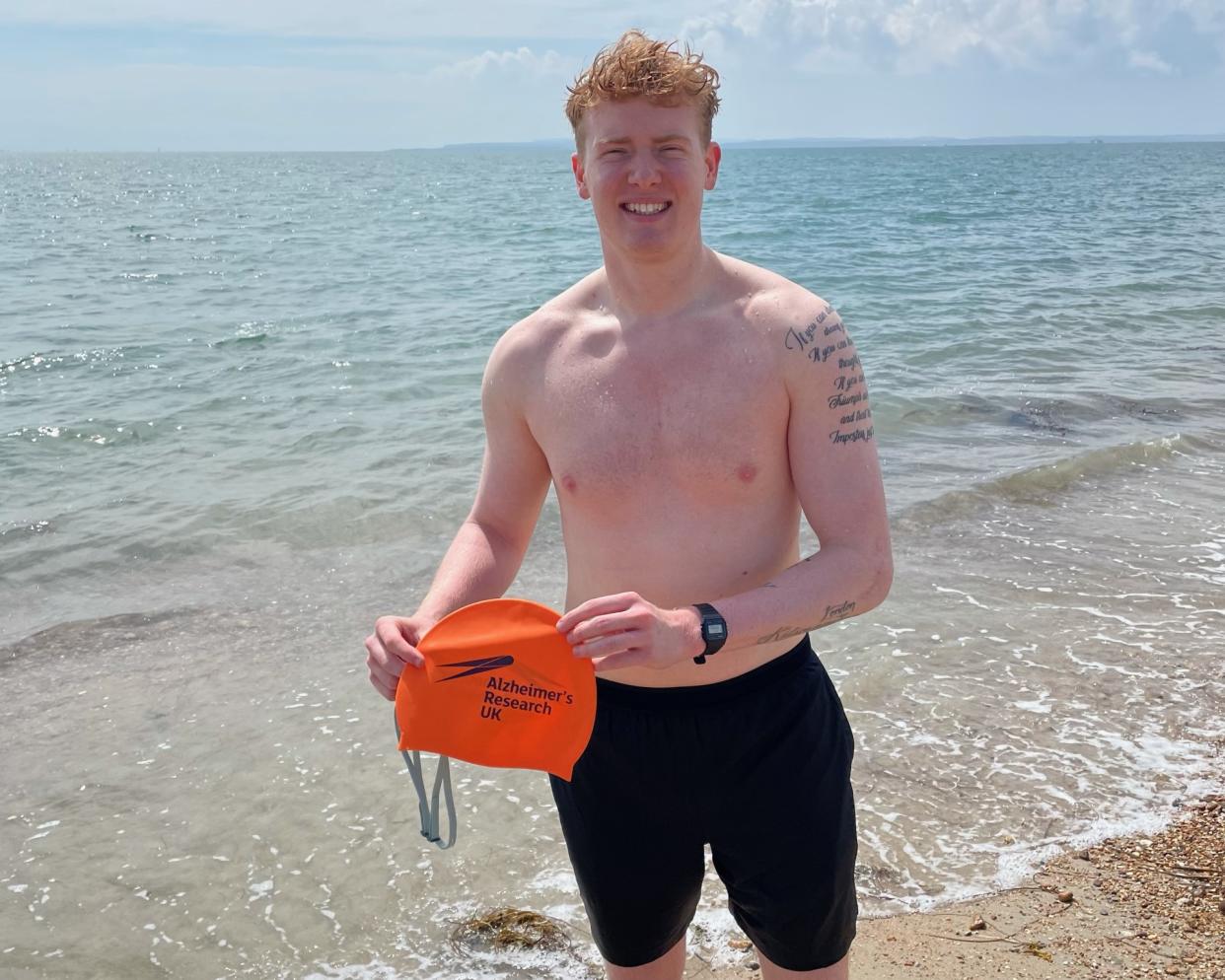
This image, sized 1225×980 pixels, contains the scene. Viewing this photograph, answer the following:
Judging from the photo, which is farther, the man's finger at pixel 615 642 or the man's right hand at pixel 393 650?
the man's right hand at pixel 393 650

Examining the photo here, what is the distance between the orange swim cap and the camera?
6.55ft

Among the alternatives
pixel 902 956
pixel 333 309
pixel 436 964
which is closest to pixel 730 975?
pixel 902 956

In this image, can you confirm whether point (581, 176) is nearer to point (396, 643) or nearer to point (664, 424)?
point (664, 424)

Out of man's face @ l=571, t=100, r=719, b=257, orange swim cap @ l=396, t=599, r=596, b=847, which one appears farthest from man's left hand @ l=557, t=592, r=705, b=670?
man's face @ l=571, t=100, r=719, b=257

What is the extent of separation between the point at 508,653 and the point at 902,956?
1853mm

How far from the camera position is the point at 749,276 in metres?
2.20

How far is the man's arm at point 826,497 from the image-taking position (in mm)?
1975

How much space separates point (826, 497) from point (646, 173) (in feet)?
2.24

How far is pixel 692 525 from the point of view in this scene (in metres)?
2.19

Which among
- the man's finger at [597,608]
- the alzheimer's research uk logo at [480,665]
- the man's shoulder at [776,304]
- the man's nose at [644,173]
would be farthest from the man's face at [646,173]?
the alzheimer's research uk logo at [480,665]

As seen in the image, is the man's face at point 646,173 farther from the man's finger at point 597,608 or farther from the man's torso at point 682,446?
the man's finger at point 597,608

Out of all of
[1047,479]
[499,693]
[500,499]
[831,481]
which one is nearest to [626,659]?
[499,693]

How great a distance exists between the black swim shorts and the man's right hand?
1.41ft

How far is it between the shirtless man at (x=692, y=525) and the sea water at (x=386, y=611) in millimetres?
1315
